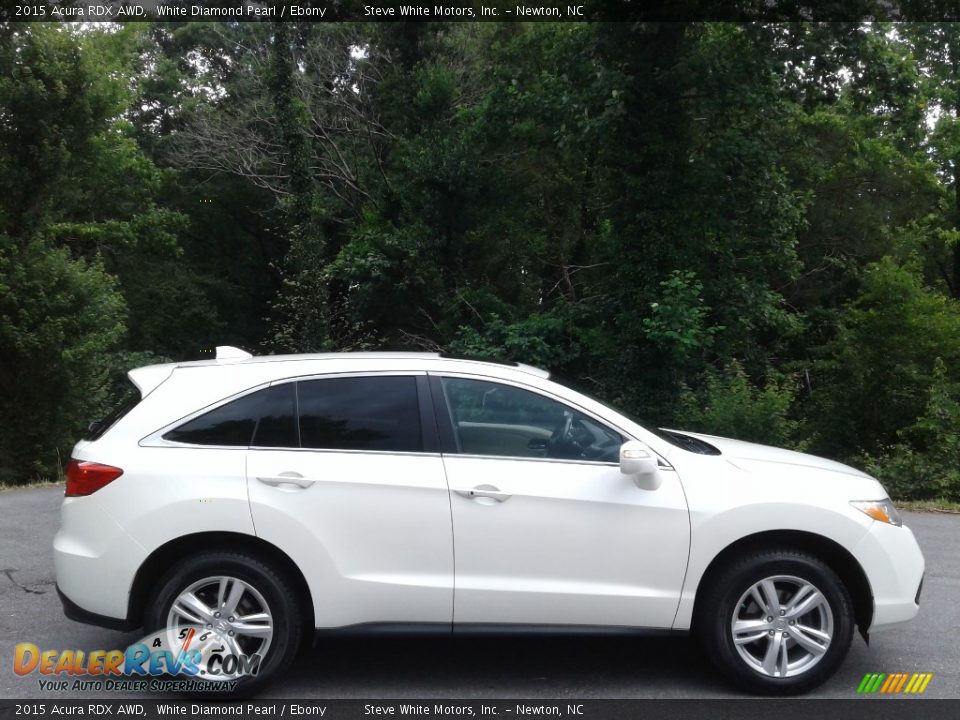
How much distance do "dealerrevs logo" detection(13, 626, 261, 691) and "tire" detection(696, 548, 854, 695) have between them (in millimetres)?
2347

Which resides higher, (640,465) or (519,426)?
(519,426)

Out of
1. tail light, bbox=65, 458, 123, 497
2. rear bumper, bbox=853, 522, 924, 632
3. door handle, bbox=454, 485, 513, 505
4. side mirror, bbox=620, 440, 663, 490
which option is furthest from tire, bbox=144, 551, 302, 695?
rear bumper, bbox=853, 522, 924, 632

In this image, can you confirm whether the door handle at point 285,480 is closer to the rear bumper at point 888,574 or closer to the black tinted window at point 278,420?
the black tinted window at point 278,420

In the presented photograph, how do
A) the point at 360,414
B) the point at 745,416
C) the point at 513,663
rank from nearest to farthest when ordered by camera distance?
the point at 360,414
the point at 513,663
the point at 745,416

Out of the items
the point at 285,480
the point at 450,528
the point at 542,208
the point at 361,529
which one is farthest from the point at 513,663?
the point at 542,208

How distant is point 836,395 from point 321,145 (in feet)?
54.1

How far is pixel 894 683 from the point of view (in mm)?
5004

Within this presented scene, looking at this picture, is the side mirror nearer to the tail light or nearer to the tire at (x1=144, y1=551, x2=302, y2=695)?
the tire at (x1=144, y1=551, x2=302, y2=695)

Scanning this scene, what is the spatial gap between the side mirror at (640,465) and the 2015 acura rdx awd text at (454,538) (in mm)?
11

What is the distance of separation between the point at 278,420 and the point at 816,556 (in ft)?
9.56

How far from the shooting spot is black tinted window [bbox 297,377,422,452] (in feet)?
16.0

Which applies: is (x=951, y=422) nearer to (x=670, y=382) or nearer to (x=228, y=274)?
(x=670, y=382)

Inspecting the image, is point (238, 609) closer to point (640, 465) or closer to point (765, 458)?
point (640, 465)

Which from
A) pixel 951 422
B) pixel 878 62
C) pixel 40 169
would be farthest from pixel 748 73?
pixel 40 169
